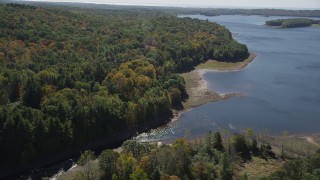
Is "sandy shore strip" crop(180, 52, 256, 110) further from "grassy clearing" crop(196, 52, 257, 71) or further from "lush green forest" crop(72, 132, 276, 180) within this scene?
"lush green forest" crop(72, 132, 276, 180)

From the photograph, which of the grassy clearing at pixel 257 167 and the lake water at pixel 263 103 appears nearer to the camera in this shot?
the grassy clearing at pixel 257 167

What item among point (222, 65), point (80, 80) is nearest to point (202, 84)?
point (222, 65)

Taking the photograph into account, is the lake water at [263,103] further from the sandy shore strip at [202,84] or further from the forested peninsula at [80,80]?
the forested peninsula at [80,80]

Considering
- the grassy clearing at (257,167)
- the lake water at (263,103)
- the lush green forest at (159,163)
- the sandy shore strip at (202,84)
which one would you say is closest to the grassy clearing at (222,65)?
the sandy shore strip at (202,84)

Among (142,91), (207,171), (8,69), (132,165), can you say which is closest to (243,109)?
(142,91)

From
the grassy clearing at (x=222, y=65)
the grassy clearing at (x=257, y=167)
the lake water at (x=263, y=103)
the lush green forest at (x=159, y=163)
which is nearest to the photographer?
the lush green forest at (x=159, y=163)

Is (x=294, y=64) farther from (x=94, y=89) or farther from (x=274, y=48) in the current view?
(x=94, y=89)
